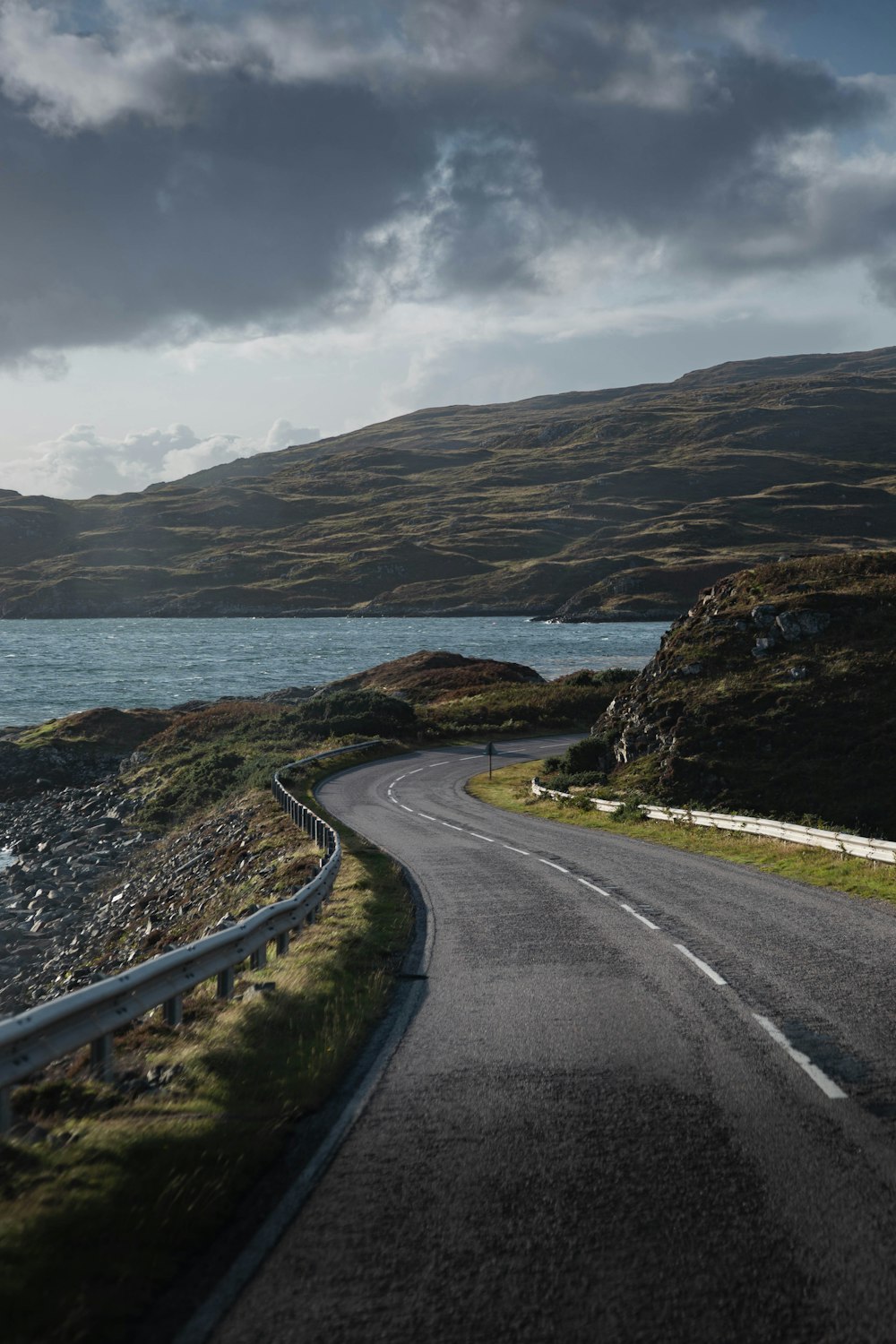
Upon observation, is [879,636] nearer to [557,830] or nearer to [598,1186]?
[557,830]

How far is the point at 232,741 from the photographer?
55.8 meters

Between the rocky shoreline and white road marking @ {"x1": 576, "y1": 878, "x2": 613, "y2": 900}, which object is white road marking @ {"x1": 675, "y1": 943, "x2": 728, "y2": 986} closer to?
white road marking @ {"x1": 576, "y1": 878, "x2": 613, "y2": 900}

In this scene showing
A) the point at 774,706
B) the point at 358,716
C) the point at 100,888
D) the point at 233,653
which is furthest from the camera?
the point at 233,653

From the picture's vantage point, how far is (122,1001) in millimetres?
8289

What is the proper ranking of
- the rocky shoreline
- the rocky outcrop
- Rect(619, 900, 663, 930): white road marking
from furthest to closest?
the rocky outcrop, the rocky shoreline, Rect(619, 900, 663, 930): white road marking

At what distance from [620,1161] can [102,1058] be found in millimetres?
4261

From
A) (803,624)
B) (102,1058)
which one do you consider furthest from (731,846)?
(102,1058)

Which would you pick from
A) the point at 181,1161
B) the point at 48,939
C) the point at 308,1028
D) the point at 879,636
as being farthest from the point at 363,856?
the point at 879,636

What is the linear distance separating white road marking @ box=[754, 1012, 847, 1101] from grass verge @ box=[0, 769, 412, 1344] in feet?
12.8

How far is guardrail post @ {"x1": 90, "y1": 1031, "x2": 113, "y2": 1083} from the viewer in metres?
8.12

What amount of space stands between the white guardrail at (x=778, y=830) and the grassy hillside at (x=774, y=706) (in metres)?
2.74

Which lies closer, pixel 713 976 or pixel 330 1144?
pixel 330 1144

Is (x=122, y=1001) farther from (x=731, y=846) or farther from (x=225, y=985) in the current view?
(x=731, y=846)

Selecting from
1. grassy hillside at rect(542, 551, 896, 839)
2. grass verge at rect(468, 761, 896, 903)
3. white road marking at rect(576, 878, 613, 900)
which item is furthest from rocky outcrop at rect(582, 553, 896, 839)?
white road marking at rect(576, 878, 613, 900)
